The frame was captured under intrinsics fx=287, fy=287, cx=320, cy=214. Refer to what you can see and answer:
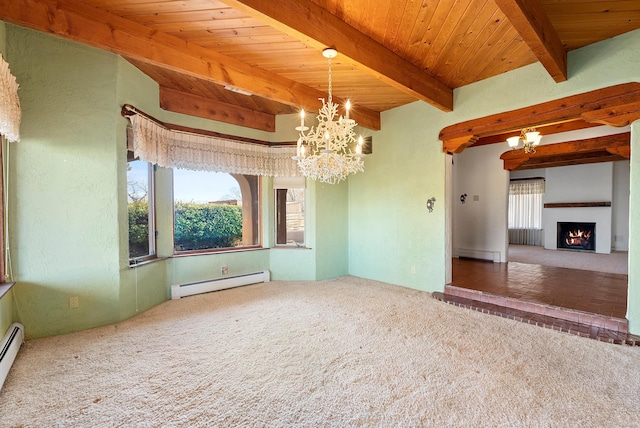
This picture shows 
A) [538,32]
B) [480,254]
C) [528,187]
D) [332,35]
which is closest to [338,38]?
[332,35]

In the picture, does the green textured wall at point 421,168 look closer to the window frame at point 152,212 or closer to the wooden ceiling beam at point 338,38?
the wooden ceiling beam at point 338,38

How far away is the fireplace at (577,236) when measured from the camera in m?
7.75

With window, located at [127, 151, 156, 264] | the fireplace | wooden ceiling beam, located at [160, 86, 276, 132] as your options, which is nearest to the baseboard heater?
window, located at [127, 151, 156, 264]

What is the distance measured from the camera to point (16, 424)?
167 cm

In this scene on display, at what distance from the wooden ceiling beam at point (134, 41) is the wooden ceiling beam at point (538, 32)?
94.4 inches

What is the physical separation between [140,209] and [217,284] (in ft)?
4.87

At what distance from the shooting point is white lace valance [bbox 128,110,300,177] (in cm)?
338

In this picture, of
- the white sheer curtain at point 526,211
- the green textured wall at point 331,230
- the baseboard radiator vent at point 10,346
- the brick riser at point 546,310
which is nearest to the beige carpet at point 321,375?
the baseboard radiator vent at point 10,346

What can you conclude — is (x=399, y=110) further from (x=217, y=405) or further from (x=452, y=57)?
(x=217, y=405)

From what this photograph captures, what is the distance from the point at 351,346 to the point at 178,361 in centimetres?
147

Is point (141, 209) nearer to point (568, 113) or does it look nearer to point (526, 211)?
point (568, 113)

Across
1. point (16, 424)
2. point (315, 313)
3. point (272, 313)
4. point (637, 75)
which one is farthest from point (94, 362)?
point (637, 75)

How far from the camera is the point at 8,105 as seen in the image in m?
2.18

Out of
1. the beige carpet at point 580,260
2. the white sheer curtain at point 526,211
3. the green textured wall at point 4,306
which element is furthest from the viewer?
the white sheer curtain at point 526,211
